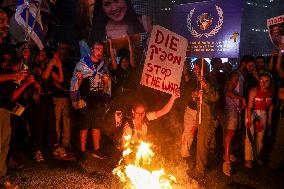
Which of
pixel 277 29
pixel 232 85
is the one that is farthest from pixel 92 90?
pixel 277 29

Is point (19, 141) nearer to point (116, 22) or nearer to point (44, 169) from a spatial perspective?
point (44, 169)

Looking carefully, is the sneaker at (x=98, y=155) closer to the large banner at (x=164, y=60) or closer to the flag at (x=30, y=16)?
the large banner at (x=164, y=60)

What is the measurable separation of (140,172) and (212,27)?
9.55 feet

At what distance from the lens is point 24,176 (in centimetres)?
591

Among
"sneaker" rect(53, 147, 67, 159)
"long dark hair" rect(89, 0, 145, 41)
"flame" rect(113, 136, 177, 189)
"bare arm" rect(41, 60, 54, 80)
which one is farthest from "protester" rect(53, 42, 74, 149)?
"long dark hair" rect(89, 0, 145, 41)

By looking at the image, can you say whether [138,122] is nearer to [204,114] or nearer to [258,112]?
[204,114]

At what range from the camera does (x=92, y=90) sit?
7.00 m

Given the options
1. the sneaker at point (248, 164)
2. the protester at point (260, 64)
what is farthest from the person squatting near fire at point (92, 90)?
the protester at point (260, 64)

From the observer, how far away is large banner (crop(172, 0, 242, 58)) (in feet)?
18.9

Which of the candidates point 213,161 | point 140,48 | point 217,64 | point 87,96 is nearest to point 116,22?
point 140,48

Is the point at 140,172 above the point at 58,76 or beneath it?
beneath

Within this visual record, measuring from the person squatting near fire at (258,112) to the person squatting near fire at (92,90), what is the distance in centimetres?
307

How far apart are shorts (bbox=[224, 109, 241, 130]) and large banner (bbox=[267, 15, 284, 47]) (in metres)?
2.01

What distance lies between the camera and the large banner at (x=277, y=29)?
23.7 feet
